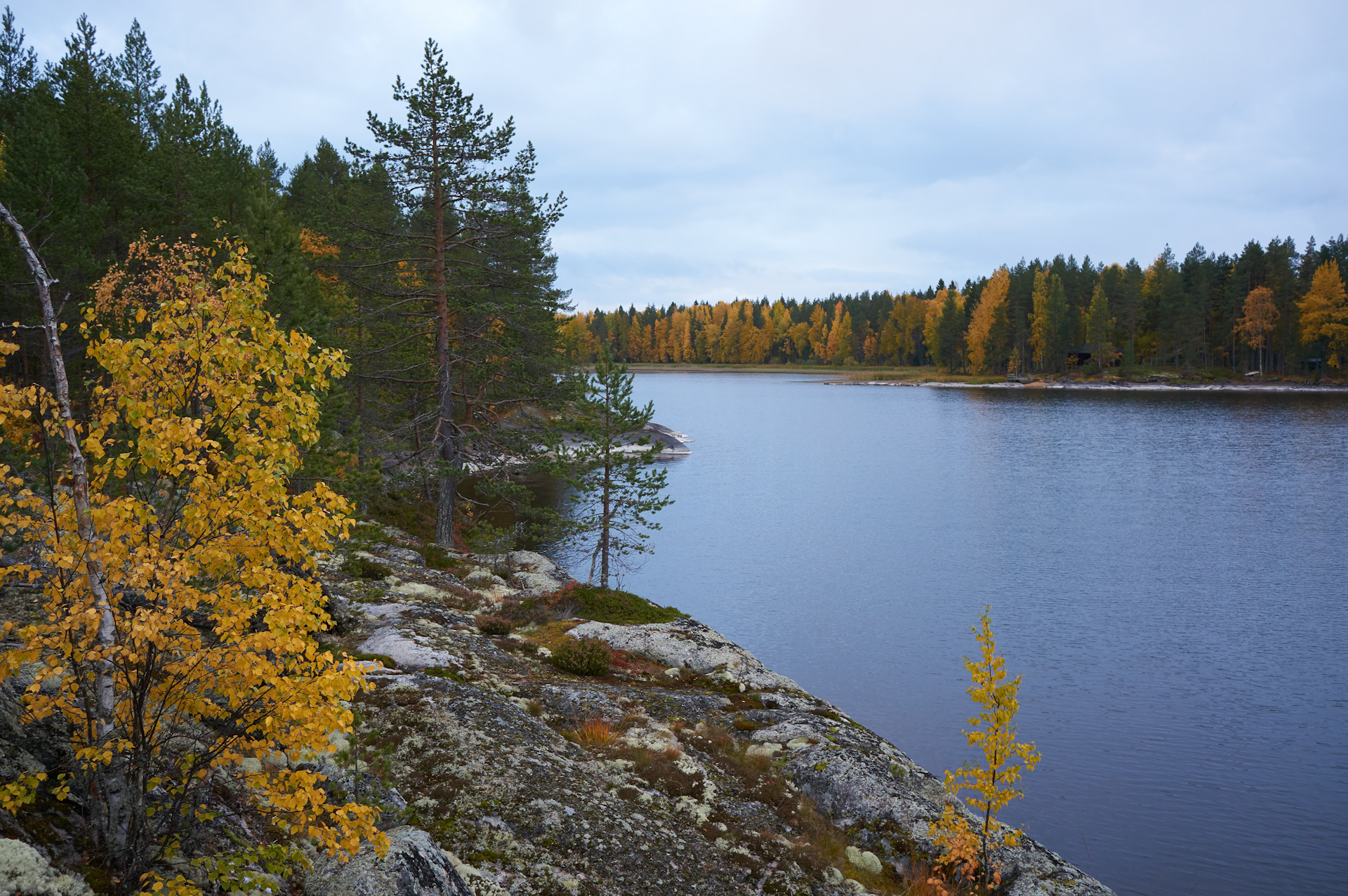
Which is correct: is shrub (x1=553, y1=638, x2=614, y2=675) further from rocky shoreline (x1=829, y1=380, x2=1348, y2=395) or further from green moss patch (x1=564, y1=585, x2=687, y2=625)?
rocky shoreline (x1=829, y1=380, x2=1348, y2=395)

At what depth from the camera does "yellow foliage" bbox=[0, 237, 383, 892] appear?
605 cm

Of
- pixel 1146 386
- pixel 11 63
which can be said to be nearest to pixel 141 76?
pixel 11 63

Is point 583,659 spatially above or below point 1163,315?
below

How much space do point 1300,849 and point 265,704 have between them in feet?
70.6

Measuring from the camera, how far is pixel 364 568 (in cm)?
2119

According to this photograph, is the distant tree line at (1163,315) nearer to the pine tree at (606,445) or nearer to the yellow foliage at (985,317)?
the yellow foliage at (985,317)

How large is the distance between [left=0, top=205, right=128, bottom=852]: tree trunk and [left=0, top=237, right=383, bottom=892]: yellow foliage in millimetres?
25

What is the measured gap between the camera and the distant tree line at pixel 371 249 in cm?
2655

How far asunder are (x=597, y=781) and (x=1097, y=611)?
2537 cm

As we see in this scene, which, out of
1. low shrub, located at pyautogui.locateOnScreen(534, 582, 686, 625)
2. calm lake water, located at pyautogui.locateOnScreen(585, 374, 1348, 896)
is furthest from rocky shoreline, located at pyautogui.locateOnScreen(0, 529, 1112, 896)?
calm lake water, located at pyautogui.locateOnScreen(585, 374, 1348, 896)

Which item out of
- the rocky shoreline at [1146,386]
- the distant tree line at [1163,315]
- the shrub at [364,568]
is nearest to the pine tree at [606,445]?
the shrub at [364,568]

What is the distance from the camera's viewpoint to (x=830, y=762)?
13.9 meters

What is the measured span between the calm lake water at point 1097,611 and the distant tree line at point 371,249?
1175cm

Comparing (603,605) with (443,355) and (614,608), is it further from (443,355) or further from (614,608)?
(443,355)
